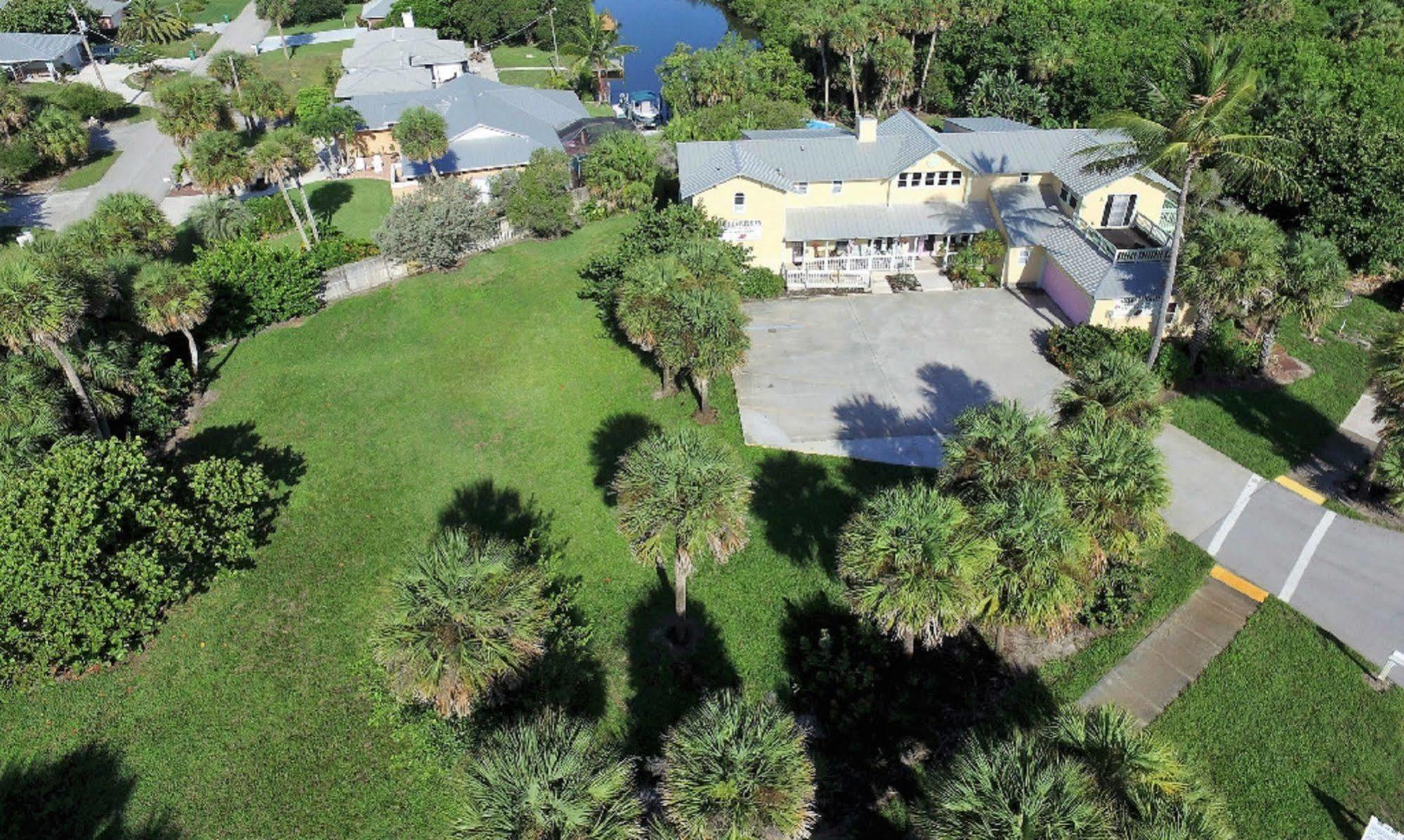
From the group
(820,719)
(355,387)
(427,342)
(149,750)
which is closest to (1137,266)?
(820,719)

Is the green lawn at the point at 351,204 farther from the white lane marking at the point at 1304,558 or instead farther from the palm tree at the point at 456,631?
the white lane marking at the point at 1304,558

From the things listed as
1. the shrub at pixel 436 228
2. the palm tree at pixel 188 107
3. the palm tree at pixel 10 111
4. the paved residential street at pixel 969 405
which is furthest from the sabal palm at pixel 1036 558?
the palm tree at pixel 10 111

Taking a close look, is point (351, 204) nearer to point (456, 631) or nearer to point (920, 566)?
point (456, 631)

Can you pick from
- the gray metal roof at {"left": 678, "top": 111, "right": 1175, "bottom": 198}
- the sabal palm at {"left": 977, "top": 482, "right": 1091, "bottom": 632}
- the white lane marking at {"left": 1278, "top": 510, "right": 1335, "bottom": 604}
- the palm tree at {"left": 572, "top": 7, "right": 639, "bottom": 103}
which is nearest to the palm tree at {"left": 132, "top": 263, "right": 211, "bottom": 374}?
the gray metal roof at {"left": 678, "top": 111, "right": 1175, "bottom": 198}

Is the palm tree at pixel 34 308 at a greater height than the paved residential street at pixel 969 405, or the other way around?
the palm tree at pixel 34 308

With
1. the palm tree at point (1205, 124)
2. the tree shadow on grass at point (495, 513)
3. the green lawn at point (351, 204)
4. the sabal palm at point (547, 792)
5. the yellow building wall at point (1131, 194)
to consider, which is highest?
the palm tree at point (1205, 124)

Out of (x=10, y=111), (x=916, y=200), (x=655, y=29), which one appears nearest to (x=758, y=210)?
(x=916, y=200)

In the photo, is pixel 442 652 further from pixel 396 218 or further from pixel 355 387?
pixel 396 218
